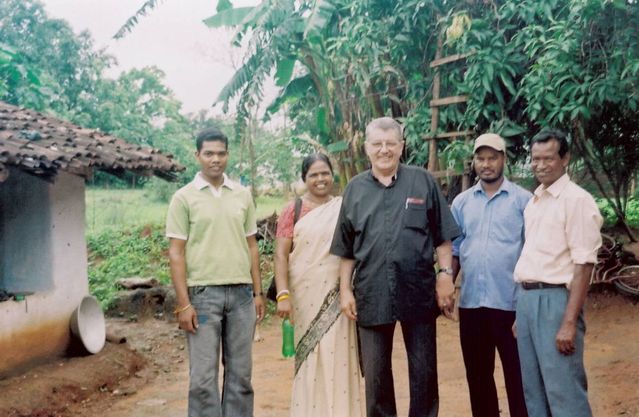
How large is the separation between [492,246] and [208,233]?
1.57 metres

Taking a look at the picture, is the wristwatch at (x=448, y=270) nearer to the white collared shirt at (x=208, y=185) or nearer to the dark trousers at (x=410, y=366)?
the dark trousers at (x=410, y=366)

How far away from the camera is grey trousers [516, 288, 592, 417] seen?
3074mm

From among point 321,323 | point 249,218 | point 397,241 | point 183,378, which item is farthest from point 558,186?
point 183,378

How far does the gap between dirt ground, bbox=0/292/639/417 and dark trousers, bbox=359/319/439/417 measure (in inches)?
71.3

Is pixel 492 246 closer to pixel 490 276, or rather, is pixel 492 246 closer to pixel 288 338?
pixel 490 276

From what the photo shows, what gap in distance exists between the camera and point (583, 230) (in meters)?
3.00

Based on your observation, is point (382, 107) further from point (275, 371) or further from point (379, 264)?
point (379, 264)

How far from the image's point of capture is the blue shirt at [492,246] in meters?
3.50

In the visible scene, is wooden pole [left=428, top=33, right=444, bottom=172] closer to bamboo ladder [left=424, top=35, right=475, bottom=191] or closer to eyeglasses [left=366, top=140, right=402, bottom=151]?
bamboo ladder [left=424, top=35, right=475, bottom=191]

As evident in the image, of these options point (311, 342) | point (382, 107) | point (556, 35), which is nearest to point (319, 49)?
point (382, 107)

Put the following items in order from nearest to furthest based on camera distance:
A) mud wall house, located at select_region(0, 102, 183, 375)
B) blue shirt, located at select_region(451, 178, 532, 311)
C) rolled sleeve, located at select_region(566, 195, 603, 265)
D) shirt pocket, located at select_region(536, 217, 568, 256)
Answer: rolled sleeve, located at select_region(566, 195, 603, 265), shirt pocket, located at select_region(536, 217, 568, 256), blue shirt, located at select_region(451, 178, 532, 311), mud wall house, located at select_region(0, 102, 183, 375)

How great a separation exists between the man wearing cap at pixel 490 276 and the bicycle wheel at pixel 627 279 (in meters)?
5.45

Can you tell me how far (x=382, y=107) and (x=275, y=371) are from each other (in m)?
4.25

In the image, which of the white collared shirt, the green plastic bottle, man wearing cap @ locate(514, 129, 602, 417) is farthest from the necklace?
man wearing cap @ locate(514, 129, 602, 417)
